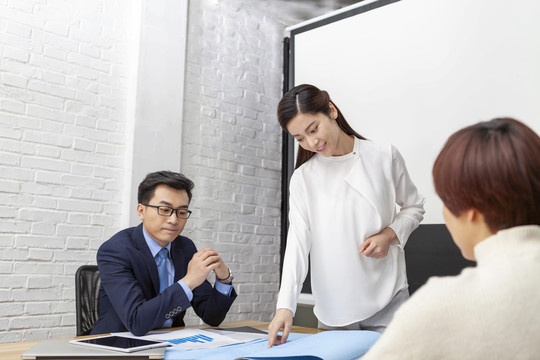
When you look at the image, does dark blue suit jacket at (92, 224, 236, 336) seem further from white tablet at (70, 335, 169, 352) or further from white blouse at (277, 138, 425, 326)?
white blouse at (277, 138, 425, 326)

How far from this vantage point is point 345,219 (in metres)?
1.65

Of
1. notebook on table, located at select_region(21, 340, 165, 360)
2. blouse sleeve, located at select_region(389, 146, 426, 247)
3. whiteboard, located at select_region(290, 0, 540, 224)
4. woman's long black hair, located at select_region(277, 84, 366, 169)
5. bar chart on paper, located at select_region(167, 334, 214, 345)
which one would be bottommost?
bar chart on paper, located at select_region(167, 334, 214, 345)

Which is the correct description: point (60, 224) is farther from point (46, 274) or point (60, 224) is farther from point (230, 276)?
point (230, 276)

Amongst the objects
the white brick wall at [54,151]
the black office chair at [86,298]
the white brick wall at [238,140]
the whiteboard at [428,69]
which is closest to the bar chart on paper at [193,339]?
the black office chair at [86,298]

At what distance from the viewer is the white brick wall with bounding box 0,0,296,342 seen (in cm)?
276

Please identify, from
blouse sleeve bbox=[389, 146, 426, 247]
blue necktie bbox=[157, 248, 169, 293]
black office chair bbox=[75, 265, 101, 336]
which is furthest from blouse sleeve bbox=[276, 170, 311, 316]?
black office chair bbox=[75, 265, 101, 336]

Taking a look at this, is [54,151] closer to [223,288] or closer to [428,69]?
[223,288]

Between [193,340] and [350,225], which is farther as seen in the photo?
[350,225]

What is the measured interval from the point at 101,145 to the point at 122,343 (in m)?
2.03

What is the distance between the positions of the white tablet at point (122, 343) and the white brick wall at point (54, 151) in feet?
5.31

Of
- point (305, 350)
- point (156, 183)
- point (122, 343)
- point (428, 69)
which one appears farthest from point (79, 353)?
point (428, 69)

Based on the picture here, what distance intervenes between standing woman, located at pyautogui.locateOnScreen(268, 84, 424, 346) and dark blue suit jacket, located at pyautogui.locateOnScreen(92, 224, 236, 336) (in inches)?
16.1

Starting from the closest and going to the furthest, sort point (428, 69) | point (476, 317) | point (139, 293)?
point (476, 317), point (139, 293), point (428, 69)

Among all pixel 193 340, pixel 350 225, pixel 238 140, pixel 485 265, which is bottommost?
pixel 193 340
